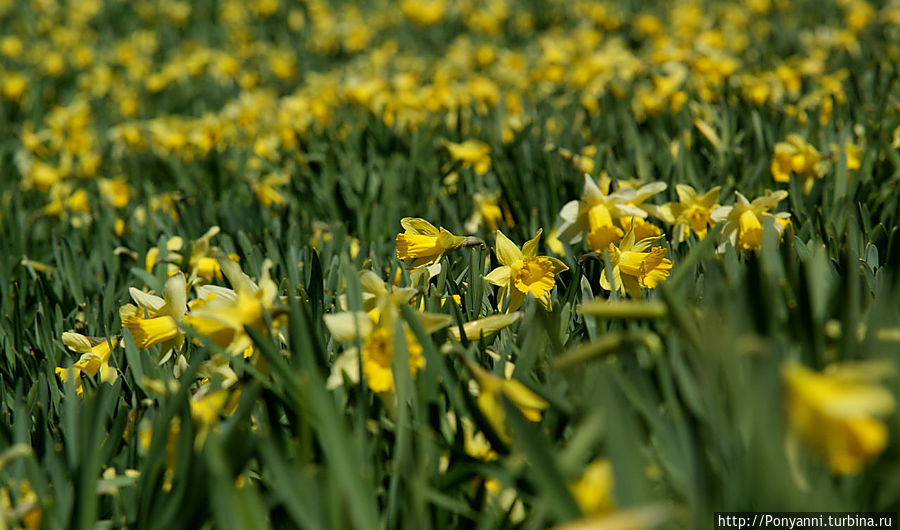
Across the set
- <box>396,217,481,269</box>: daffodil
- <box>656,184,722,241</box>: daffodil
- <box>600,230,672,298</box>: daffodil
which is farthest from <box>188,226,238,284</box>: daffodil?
<box>656,184,722,241</box>: daffodil

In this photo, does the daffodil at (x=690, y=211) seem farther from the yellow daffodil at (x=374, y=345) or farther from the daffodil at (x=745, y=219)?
the yellow daffodil at (x=374, y=345)

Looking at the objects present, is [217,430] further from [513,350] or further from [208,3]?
[208,3]

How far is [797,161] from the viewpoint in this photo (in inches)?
86.4

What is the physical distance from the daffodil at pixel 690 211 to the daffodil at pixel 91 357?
1.25 meters

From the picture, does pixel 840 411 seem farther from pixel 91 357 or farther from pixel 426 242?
pixel 91 357

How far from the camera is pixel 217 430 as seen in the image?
1.10m

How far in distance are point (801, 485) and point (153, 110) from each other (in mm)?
4836

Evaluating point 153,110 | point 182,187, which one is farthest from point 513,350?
point 153,110

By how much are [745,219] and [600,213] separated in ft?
1.04

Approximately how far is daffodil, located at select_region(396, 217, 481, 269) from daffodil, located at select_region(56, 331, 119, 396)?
1.94 ft

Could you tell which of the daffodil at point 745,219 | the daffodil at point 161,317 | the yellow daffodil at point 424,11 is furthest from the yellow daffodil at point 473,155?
the yellow daffodil at point 424,11

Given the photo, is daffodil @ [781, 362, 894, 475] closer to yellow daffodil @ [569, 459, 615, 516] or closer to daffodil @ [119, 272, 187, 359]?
yellow daffodil @ [569, 459, 615, 516]

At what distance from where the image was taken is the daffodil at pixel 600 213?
1.72m

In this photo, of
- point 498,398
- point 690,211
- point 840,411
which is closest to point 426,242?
point 498,398
